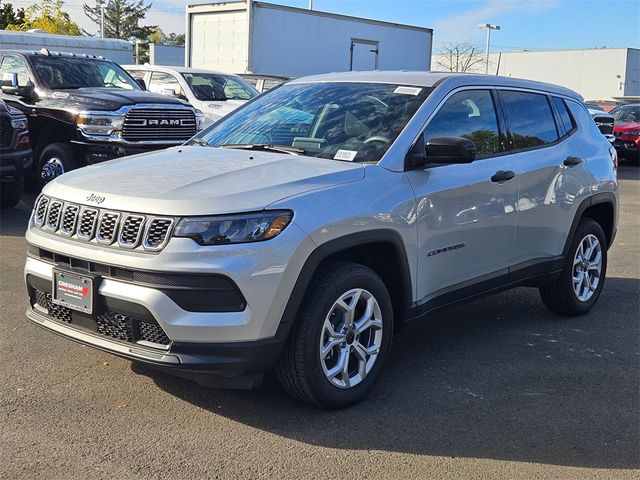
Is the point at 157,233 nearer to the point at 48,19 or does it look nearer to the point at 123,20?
the point at 48,19

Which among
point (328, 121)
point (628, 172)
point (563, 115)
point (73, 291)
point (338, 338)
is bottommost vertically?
point (628, 172)

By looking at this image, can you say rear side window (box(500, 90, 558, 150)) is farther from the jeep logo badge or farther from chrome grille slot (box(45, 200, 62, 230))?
chrome grille slot (box(45, 200, 62, 230))

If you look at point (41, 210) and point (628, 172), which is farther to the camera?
point (628, 172)

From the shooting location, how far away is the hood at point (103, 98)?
10.0 m

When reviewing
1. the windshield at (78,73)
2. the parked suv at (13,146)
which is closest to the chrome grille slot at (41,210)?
the parked suv at (13,146)

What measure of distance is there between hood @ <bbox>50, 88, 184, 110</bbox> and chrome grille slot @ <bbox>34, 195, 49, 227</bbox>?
595cm

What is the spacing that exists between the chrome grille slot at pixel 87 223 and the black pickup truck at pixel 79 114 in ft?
20.4

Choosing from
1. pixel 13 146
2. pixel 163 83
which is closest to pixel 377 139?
pixel 13 146

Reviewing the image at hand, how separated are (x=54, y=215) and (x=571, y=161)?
12.1 ft

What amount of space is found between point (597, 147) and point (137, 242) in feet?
13.3

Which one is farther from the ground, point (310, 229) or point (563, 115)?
point (563, 115)

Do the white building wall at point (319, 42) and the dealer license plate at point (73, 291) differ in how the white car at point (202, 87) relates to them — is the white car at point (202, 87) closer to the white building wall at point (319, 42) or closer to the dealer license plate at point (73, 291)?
the white building wall at point (319, 42)

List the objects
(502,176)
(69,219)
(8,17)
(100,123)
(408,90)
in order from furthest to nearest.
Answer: (8,17), (100,123), (502,176), (408,90), (69,219)

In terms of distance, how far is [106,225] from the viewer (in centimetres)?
378
